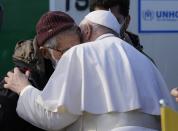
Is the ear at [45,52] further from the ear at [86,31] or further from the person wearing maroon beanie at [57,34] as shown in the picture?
the ear at [86,31]

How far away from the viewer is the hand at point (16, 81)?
263 centimetres

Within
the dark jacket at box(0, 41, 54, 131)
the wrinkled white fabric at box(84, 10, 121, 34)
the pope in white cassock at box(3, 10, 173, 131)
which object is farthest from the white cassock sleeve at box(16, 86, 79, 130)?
the wrinkled white fabric at box(84, 10, 121, 34)

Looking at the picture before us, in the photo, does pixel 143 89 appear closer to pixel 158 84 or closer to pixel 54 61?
pixel 158 84

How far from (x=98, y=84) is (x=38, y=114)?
28 cm

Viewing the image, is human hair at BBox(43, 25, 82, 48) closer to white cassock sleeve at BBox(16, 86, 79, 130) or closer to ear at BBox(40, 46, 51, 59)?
ear at BBox(40, 46, 51, 59)

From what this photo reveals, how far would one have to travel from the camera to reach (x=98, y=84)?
2.48 m

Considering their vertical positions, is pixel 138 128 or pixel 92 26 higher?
pixel 92 26

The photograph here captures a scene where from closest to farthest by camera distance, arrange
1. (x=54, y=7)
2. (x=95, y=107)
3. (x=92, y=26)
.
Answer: (x=95, y=107), (x=92, y=26), (x=54, y=7)

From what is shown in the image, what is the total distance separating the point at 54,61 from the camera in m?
2.80

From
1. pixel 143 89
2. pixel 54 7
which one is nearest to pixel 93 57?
pixel 143 89

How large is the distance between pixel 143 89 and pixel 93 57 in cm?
24

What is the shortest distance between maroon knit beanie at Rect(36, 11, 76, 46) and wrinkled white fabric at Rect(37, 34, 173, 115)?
187mm

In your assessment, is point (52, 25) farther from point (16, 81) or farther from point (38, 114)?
point (38, 114)

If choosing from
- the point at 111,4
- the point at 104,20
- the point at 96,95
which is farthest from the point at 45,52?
the point at 111,4
